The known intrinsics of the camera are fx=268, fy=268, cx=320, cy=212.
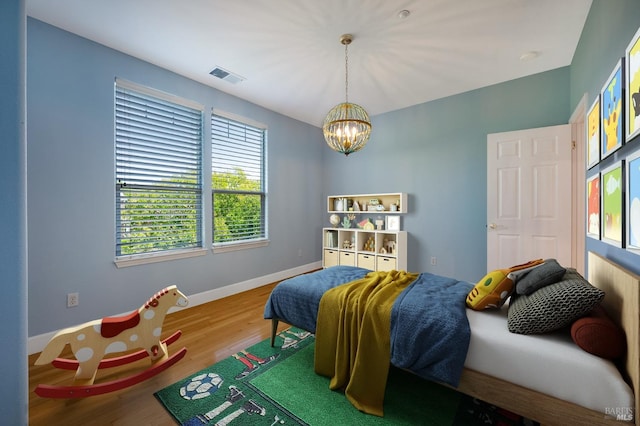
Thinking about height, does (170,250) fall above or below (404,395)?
above

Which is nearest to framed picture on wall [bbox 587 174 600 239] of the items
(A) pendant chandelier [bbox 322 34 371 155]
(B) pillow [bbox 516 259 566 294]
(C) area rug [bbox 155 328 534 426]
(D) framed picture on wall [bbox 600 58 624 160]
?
(D) framed picture on wall [bbox 600 58 624 160]

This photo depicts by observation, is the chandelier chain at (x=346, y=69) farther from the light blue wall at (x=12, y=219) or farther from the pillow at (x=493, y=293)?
the pillow at (x=493, y=293)

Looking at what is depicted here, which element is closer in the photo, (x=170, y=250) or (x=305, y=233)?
(x=170, y=250)

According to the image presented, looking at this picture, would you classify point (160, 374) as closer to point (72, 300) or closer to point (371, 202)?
point (72, 300)

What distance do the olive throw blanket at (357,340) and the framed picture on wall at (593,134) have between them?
63.4 inches

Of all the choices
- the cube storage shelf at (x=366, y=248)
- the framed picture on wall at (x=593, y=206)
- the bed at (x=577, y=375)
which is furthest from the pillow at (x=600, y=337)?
the cube storage shelf at (x=366, y=248)

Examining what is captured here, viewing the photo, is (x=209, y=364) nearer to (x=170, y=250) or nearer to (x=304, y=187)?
(x=170, y=250)

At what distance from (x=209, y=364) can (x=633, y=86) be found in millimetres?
2953

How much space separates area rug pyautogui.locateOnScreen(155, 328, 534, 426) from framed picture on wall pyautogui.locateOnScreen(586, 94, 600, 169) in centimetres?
177

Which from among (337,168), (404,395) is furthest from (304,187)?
(404,395)

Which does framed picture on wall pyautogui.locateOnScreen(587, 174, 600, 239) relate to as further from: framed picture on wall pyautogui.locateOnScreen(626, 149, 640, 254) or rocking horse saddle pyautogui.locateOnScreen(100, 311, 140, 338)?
rocking horse saddle pyautogui.locateOnScreen(100, 311, 140, 338)

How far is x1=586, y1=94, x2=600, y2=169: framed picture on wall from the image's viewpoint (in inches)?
70.4

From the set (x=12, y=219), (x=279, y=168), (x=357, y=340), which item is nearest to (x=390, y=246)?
(x=279, y=168)

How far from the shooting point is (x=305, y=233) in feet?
16.0
